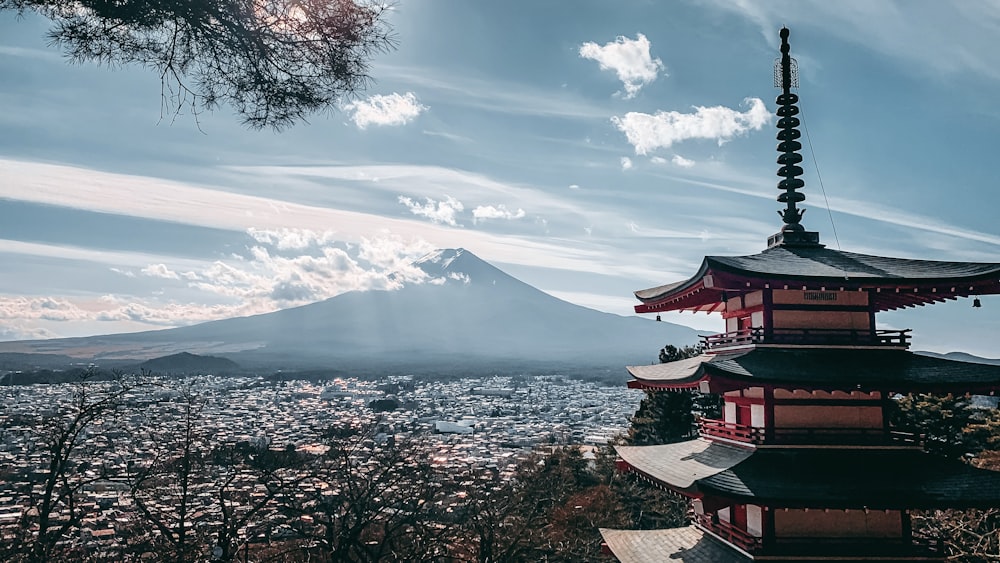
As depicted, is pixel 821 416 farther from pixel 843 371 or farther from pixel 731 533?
pixel 731 533

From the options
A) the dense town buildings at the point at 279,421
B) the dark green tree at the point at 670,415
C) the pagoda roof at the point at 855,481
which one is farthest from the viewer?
the dark green tree at the point at 670,415

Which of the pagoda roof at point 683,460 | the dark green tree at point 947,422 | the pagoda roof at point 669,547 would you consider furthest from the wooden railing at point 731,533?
the dark green tree at point 947,422

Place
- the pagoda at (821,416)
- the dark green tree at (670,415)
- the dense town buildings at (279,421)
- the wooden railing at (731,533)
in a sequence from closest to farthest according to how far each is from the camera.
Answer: the pagoda at (821,416)
the wooden railing at (731,533)
the dense town buildings at (279,421)
the dark green tree at (670,415)

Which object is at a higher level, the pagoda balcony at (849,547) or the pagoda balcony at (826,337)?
the pagoda balcony at (826,337)

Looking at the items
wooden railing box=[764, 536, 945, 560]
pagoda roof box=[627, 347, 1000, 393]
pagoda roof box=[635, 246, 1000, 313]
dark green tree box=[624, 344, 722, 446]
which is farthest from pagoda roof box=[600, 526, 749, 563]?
dark green tree box=[624, 344, 722, 446]

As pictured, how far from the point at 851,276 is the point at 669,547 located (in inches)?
255

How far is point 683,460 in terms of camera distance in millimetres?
13109

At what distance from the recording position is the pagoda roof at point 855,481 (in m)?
9.99

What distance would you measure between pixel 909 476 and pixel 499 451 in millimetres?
52174

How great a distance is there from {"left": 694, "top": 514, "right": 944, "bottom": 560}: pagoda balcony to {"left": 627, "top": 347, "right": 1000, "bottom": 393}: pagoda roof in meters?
2.55

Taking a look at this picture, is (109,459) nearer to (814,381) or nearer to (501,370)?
(814,381)

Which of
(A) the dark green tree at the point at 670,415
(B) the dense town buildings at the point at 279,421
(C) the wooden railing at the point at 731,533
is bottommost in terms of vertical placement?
(B) the dense town buildings at the point at 279,421

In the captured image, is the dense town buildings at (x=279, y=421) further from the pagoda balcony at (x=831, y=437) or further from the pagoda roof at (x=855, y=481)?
→ the pagoda balcony at (x=831, y=437)

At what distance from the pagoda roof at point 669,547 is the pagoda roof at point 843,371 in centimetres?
312
